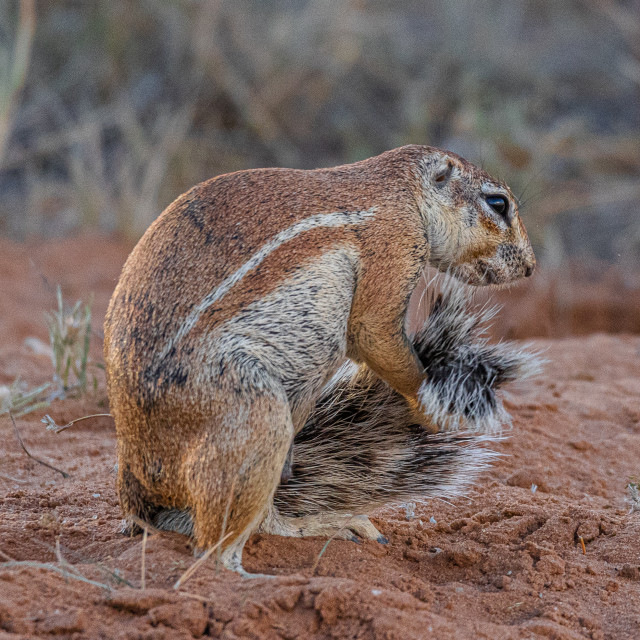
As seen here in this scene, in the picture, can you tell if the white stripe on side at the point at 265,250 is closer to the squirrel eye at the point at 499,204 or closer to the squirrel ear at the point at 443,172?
the squirrel ear at the point at 443,172

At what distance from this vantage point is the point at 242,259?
116 inches

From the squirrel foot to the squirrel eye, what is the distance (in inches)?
57.6

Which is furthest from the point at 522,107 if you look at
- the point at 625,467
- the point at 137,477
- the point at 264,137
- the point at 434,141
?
the point at 137,477

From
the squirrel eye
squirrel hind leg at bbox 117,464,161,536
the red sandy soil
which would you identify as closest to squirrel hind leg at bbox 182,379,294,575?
the red sandy soil

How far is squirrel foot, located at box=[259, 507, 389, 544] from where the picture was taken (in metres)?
3.25

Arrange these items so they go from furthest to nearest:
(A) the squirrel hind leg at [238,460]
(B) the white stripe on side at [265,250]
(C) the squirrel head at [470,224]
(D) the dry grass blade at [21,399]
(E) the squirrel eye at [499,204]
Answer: (D) the dry grass blade at [21,399] < (E) the squirrel eye at [499,204] < (C) the squirrel head at [470,224] < (B) the white stripe on side at [265,250] < (A) the squirrel hind leg at [238,460]

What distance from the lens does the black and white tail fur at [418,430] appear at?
3.27 metres

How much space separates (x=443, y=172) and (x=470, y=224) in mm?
→ 254

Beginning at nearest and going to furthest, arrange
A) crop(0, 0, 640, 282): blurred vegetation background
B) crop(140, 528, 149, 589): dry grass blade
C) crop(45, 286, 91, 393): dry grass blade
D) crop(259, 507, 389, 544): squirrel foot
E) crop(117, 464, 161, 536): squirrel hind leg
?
crop(140, 528, 149, 589): dry grass blade
crop(117, 464, 161, 536): squirrel hind leg
crop(259, 507, 389, 544): squirrel foot
crop(45, 286, 91, 393): dry grass blade
crop(0, 0, 640, 282): blurred vegetation background

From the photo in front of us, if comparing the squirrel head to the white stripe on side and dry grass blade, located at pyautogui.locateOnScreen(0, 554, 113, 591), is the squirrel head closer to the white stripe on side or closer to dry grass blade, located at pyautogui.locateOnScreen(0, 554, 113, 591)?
the white stripe on side

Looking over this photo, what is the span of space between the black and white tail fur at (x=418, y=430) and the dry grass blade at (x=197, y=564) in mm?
525

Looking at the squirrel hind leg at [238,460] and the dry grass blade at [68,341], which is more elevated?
the squirrel hind leg at [238,460]

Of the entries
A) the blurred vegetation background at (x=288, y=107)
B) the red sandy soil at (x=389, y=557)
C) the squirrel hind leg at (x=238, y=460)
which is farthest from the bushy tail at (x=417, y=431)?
the blurred vegetation background at (x=288, y=107)

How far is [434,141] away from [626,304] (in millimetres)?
3825
